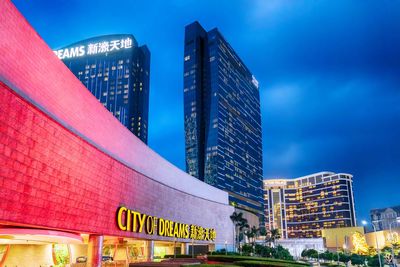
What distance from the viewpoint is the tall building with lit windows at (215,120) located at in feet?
550

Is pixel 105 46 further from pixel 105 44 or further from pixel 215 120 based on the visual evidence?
pixel 215 120

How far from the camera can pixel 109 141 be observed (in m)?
39.9

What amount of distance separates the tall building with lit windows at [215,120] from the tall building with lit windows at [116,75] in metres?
25.7

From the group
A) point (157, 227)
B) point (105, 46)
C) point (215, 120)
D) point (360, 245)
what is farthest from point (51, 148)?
point (105, 46)

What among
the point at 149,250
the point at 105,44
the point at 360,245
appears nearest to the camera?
the point at 149,250

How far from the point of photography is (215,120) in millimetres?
167500

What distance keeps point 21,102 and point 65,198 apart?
8.58 m

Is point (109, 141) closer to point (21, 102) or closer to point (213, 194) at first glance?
point (21, 102)

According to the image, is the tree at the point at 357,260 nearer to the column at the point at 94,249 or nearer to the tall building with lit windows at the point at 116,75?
the column at the point at 94,249

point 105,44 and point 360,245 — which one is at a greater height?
point 105,44

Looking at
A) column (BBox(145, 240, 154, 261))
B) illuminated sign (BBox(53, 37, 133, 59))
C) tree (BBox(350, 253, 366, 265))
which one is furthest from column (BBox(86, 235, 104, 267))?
illuminated sign (BBox(53, 37, 133, 59))

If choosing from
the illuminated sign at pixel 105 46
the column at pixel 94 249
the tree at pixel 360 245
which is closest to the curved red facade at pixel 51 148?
the column at pixel 94 249

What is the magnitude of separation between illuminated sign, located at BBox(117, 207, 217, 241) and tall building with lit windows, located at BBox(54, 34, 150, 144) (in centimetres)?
11749

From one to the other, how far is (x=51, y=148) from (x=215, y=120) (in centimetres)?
14440
